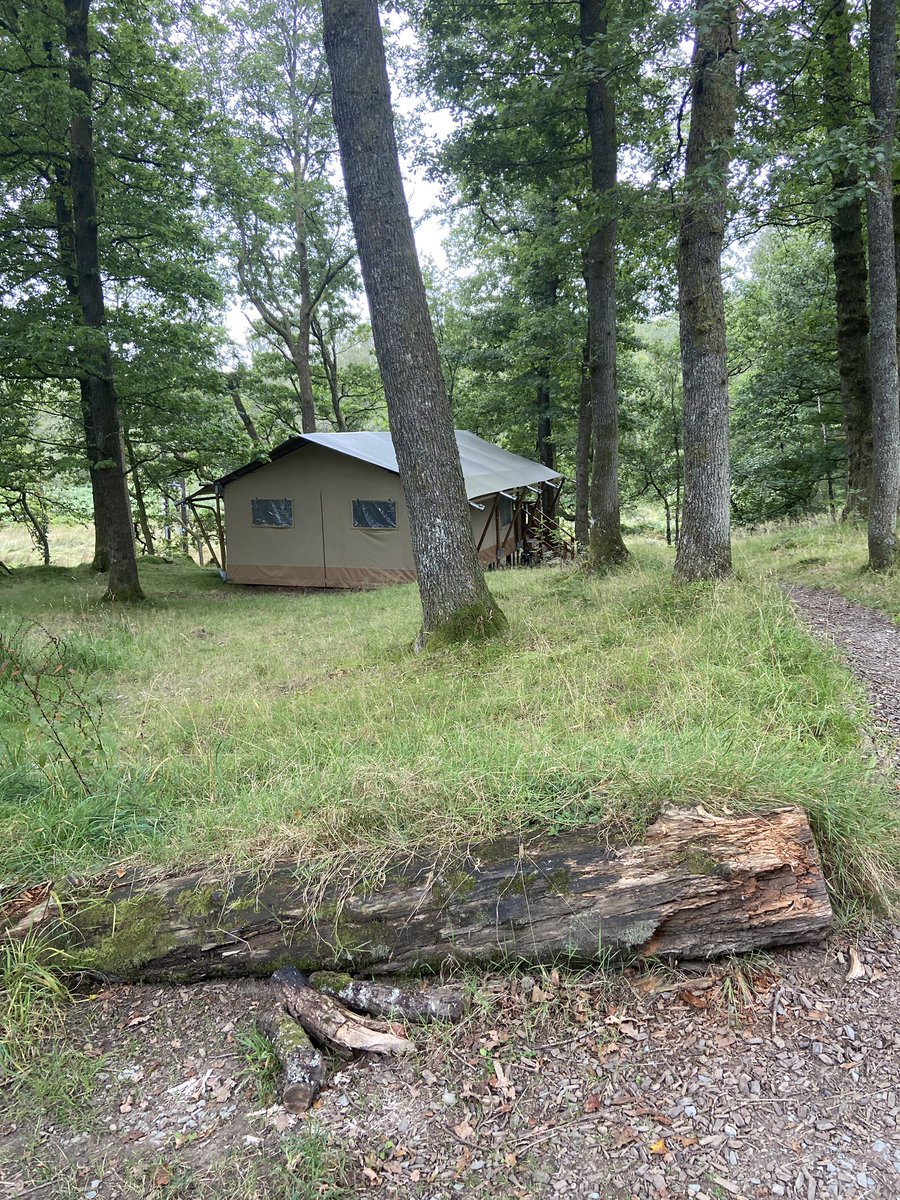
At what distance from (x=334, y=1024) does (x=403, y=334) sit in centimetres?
482

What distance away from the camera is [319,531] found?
15.0 m

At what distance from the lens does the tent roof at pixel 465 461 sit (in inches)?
551

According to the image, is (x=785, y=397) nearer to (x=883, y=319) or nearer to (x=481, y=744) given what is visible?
(x=883, y=319)

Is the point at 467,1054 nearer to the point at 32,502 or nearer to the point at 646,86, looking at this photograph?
the point at 646,86

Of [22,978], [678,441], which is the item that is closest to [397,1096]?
[22,978]

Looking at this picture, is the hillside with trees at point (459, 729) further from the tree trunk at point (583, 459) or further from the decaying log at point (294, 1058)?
the tree trunk at point (583, 459)

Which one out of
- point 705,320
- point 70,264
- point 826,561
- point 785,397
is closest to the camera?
point 705,320

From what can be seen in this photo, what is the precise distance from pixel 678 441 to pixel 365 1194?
20886 mm

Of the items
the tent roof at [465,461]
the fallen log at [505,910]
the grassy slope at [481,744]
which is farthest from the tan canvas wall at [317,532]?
the fallen log at [505,910]

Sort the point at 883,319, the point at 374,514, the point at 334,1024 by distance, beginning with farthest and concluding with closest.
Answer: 1. the point at 374,514
2. the point at 883,319
3. the point at 334,1024

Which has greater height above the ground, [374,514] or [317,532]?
[374,514]

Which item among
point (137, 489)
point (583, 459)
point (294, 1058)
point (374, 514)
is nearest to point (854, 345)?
point (583, 459)

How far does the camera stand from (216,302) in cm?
1182

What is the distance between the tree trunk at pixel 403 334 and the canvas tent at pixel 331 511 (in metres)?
8.13
